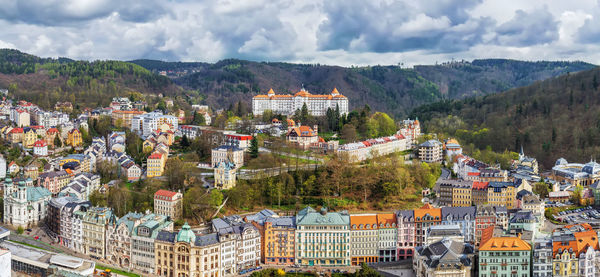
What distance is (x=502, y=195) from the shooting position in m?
61.5

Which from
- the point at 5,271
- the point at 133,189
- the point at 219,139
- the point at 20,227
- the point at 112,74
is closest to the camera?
the point at 5,271

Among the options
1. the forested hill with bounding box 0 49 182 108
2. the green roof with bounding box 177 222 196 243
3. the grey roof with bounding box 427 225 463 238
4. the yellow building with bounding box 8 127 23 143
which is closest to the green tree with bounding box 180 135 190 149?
the yellow building with bounding box 8 127 23 143

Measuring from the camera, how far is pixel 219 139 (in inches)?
2977

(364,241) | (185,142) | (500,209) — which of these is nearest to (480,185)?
(500,209)

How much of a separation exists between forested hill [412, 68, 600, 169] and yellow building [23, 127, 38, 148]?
201 ft

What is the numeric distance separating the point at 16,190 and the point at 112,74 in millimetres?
79254

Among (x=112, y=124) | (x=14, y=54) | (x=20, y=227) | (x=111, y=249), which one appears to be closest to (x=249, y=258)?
(x=111, y=249)

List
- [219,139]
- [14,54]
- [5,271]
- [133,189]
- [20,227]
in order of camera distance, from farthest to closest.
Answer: [14,54], [219,139], [133,189], [20,227], [5,271]

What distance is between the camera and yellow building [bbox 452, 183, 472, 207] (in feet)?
203

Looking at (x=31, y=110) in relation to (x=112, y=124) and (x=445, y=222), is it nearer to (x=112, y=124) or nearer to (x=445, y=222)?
(x=112, y=124)

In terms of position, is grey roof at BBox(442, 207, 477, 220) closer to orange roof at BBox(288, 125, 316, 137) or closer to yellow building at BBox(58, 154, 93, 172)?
orange roof at BBox(288, 125, 316, 137)

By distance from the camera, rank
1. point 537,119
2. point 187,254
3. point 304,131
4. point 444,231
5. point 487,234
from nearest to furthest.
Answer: point 187,254 → point 487,234 → point 444,231 → point 304,131 → point 537,119

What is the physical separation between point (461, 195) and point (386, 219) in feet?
41.4

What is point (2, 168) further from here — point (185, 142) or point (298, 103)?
point (298, 103)
